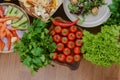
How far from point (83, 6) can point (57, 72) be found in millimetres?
351

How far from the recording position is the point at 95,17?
1263 millimetres

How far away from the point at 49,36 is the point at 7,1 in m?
0.27

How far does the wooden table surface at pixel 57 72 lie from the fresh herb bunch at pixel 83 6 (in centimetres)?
26

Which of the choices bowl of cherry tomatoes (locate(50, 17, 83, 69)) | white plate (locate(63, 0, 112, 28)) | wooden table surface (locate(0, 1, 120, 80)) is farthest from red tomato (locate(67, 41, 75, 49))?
wooden table surface (locate(0, 1, 120, 80))

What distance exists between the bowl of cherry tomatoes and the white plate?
0.06m

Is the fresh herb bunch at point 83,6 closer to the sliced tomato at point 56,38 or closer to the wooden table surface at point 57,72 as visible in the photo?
the sliced tomato at point 56,38

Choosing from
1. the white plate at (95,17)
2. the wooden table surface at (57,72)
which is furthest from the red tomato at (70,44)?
the wooden table surface at (57,72)

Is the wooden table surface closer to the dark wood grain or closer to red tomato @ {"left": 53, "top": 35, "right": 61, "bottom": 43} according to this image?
the dark wood grain

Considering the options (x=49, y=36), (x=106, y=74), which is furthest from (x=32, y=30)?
(x=106, y=74)

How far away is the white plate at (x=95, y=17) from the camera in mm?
1250

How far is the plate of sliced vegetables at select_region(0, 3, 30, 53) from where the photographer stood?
47.7 inches

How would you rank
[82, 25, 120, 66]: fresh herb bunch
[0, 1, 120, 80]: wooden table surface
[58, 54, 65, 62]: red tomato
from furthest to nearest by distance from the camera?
[0, 1, 120, 80]: wooden table surface
[58, 54, 65, 62]: red tomato
[82, 25, 120, 66]: fresh herb bunch

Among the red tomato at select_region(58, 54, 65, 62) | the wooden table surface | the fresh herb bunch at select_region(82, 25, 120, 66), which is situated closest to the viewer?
the fresh herb bunch at select_region(82, 25, 120, 66)

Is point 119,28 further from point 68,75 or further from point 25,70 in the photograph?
point 25,70
